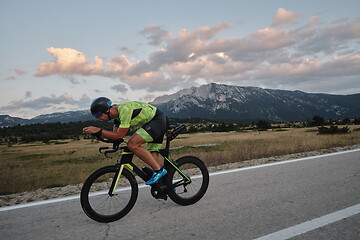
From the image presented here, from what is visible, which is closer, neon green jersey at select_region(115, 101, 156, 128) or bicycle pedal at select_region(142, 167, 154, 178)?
neon green jersey at select_region(115, 101, 156, 128)

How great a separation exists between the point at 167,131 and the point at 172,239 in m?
1.83

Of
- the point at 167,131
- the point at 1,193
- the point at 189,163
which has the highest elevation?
the point at 167,131

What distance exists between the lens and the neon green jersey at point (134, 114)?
12.0 ft

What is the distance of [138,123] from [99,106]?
67 centimetres

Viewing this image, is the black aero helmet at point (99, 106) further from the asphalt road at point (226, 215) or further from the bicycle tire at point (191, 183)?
the asphalt road at point (226, 215)

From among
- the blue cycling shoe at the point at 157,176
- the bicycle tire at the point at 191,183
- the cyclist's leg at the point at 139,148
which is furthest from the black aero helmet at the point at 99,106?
the bicycle tire at the point at 191,183

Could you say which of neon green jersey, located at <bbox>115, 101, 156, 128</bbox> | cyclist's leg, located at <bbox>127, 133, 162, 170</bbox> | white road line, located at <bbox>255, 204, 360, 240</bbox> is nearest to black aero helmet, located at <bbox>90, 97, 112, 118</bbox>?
neon green jersey, located at <bbox>115, 101, 156, 128</bbox>

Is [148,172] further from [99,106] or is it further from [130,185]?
[99,106]

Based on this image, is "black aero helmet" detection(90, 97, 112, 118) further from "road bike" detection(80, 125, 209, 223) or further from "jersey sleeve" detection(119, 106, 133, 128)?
"road bike" detection(80, 125, 209, 223)

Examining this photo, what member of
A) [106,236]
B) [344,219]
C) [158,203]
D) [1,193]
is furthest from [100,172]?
[1,193]

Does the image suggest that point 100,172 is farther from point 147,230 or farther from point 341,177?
point 341,177

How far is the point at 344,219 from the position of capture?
3.17 metres

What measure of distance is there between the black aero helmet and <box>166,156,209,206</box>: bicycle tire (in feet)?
4.83

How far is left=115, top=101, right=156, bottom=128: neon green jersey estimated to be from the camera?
3.66 meters
